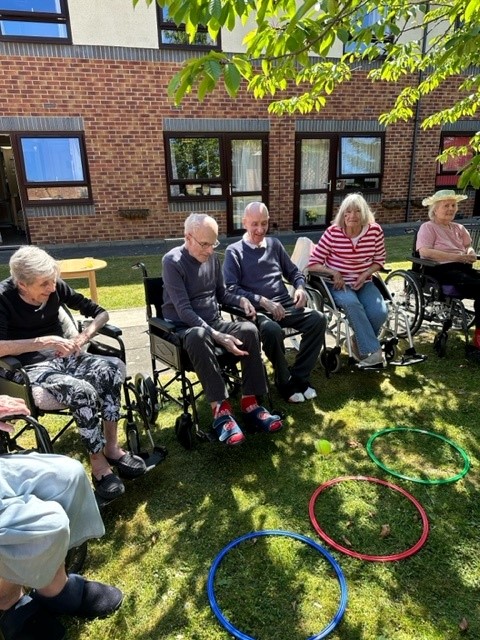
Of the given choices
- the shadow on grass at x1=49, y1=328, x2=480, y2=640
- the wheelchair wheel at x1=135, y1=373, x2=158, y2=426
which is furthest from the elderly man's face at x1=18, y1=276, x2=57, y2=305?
the shadow on grass at x1=49, y1=328, x2=480, y2=640

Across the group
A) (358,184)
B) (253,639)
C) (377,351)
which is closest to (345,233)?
(377,351)

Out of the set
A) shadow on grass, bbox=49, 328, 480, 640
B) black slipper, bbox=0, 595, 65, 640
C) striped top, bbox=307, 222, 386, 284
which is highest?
striped top, bbox=307, 222, 386, 284

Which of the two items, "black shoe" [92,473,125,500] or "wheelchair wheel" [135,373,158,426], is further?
"wheelchair wheel" [135,373,158,426]

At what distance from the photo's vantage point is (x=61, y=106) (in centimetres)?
783

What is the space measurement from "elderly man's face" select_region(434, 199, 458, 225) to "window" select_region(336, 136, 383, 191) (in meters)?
6.21

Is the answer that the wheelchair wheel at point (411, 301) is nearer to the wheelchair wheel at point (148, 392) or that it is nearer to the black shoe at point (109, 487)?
the wheelchair wheel at point (148, 392)

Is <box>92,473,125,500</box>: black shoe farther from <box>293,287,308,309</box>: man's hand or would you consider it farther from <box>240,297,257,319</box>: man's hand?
<box>293,287,308,309</box>: man's hand

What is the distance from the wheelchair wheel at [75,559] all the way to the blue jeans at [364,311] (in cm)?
228

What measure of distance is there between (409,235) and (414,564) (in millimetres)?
8597

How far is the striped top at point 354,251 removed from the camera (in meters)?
3.67

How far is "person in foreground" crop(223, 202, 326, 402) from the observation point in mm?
3062

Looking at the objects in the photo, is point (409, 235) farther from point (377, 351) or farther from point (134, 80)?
point (377, 351)

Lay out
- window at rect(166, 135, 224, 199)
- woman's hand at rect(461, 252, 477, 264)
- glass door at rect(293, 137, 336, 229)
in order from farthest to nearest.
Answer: glass door at rect(293, 137, 336, 229)
window at rect(166, 135, 224, 199)
woman's hand at rect(461, 252, 477, 264)

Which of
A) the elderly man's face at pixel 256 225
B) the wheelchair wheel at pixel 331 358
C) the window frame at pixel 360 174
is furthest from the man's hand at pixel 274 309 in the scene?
the window frame at pixel 360 174
